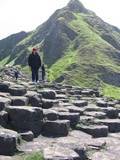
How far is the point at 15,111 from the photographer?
1586 centimetres

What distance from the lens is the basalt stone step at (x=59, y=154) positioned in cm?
1280

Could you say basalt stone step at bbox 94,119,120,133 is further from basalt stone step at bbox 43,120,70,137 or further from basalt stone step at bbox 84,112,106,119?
basalt stone step at bbox 43,120,70,137

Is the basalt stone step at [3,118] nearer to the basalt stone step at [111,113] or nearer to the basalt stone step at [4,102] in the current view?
the basalt stone step at [4,102]

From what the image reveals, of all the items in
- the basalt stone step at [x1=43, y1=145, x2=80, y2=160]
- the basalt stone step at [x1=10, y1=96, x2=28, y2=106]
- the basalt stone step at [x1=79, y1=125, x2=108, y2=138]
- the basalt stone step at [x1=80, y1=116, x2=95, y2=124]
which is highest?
the basalt stone step at [x1=10, y1=96, x2=28, y2=106]

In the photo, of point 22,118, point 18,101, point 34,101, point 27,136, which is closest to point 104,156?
point 27,136

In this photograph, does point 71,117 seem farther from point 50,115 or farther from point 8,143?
point 8,143

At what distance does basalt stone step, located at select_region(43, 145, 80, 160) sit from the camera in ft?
42.0

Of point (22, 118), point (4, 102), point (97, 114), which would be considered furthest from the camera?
point (97, 114)

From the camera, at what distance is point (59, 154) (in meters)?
13.1

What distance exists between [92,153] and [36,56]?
83.9 ft

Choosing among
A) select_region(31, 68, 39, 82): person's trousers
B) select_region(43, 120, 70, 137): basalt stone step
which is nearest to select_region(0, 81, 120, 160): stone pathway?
select_region(43, 120, 70, 137): basalt stone step

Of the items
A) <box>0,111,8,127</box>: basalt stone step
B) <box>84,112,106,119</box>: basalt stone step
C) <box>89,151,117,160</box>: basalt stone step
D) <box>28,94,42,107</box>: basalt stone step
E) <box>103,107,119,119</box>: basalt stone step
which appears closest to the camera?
<box>89,151,117,160</box>: basalt stone step

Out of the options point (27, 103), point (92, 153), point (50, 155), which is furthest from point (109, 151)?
point (27, 103)

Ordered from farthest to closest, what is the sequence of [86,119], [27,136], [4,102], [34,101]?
[86,119]
[34,101]
[4,102]
[27,136]
